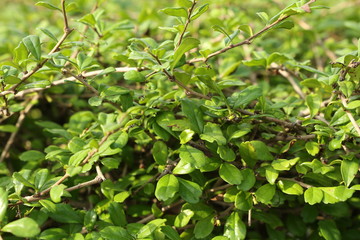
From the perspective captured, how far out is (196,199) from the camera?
41.8 inches

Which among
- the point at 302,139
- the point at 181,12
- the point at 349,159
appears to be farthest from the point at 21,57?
the point at 349,159

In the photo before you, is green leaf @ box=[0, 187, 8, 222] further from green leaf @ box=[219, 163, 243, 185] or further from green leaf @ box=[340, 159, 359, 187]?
green leaf @ box=[340, 159, 359, 187]

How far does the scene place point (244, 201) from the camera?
1.10m

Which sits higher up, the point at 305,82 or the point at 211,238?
the point at 305,82

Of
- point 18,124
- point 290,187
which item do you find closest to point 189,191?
point 290,187

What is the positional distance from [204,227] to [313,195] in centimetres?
33

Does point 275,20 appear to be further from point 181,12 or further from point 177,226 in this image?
point 177,226

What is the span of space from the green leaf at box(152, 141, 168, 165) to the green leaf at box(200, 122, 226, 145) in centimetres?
14

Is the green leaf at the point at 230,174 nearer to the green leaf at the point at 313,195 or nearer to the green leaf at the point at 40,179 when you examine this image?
the green leaf at the point at 313,195

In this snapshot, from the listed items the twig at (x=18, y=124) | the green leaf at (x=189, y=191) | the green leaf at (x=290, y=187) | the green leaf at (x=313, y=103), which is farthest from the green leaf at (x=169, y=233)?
the twig at (x=18, y=124)

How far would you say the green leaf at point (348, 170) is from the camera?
105cm

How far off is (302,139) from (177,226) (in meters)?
0.47

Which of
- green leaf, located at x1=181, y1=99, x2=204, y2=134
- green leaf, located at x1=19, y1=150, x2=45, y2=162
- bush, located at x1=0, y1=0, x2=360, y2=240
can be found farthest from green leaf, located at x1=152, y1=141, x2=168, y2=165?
green leaf, located at x1=19, y1=150, x2=45, y2=162

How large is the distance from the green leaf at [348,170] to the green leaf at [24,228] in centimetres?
81
